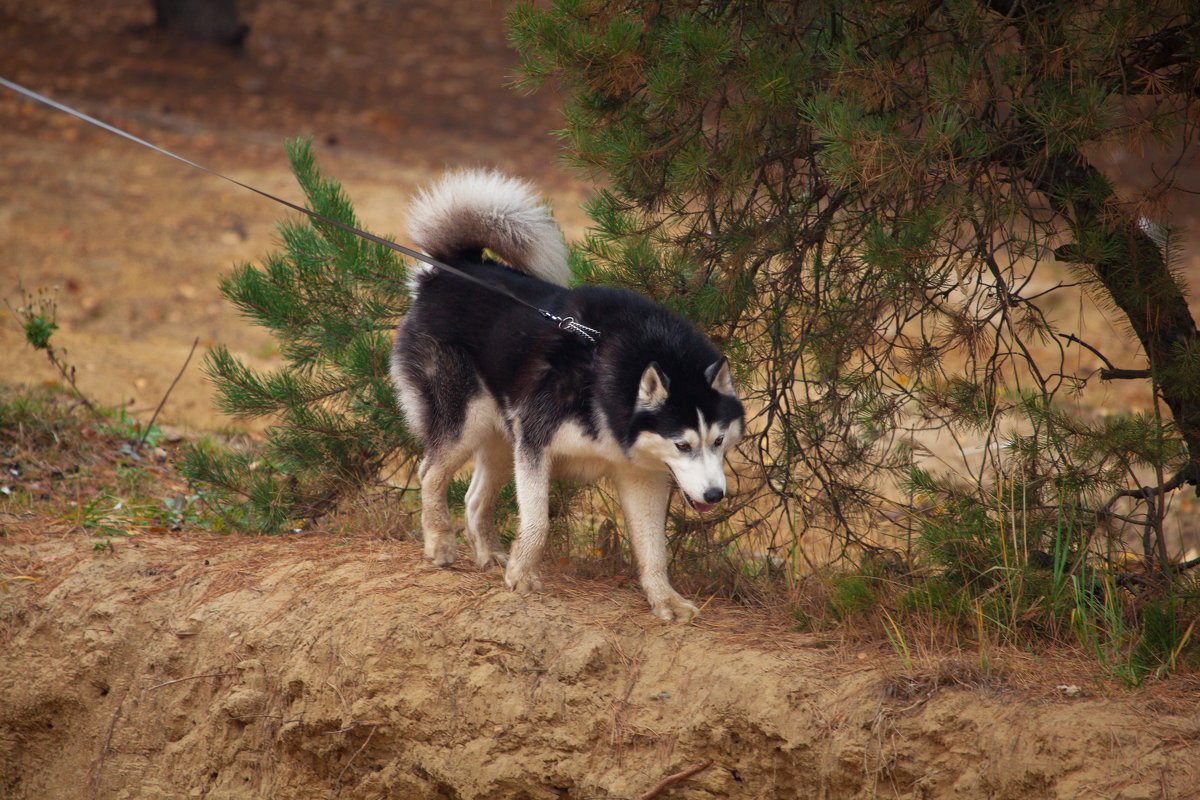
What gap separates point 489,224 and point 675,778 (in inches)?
93.9

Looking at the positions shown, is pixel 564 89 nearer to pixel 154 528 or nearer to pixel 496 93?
pixel 154 528

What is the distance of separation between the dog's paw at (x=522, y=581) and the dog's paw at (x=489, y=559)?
34cm

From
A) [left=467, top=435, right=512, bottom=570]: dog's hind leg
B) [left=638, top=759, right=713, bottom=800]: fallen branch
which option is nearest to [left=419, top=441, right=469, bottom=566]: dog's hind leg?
[left=467, top=435, right=512, bottom=570]: dog's hind leg

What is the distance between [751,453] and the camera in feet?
18.1

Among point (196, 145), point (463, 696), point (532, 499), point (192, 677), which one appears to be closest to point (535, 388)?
point (532, 499)

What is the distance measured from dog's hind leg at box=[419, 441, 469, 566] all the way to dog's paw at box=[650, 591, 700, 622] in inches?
39.4

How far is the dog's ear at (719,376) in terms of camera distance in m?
4.30

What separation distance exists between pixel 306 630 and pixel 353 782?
25.1 inches

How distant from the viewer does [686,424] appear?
13.8 ft

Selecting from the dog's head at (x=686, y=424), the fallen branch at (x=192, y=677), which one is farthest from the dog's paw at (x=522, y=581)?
the fallen branch at (x=192, y=677)

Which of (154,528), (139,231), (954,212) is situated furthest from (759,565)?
(139,231)

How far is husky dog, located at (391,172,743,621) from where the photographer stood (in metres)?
Answer: 4.30

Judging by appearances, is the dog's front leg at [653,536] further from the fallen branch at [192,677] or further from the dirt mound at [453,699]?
the fallen branch at [192,677]

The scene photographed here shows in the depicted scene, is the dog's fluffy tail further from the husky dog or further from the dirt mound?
the dirt mound
